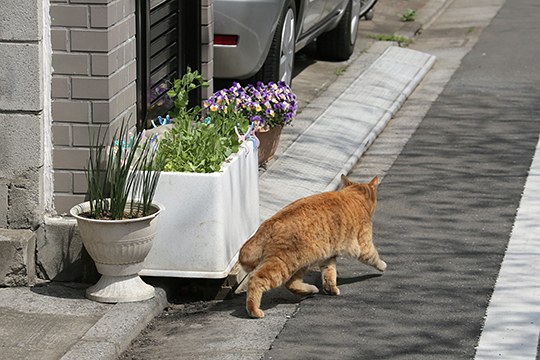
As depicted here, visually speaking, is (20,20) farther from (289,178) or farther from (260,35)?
(260,35)

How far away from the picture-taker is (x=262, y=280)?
285 inches

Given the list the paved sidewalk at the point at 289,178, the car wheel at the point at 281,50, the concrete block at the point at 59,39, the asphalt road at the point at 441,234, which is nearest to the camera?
the paved sidewalk at the point at 289,178

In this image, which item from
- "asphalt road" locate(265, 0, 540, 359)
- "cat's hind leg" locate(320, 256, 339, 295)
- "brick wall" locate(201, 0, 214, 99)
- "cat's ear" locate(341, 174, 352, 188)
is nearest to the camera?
"asphalt road" locate(265, 0, 540, 359)

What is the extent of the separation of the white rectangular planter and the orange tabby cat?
0.17 meters

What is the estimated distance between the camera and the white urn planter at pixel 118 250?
714 cm

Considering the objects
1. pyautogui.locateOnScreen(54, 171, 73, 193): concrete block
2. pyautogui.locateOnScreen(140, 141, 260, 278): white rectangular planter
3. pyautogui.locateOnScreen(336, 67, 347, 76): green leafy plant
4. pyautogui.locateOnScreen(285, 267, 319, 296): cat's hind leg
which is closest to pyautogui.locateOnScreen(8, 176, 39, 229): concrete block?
pyautogui.locateOnScreen(54, 171, 73, 193): concrete block

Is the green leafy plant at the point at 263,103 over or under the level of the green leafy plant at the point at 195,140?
under

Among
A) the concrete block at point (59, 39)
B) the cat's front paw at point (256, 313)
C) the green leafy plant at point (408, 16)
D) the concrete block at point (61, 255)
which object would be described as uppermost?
the concrete block at point (59, 39)

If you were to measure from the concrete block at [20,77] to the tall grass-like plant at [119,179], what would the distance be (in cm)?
43

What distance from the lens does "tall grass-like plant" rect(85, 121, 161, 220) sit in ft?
23.8

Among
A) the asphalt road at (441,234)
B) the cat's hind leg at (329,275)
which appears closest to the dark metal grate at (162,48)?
the cat's hind leg at (329,275)

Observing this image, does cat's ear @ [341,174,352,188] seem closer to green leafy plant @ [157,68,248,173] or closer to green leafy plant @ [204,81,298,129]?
green leafy plant @ [157,68,248,173]

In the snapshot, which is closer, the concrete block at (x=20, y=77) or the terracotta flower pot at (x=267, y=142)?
the concrete block at (x=20, y=77)

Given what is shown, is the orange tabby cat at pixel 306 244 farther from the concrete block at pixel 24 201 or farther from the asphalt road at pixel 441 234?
the concrete block at pixel 24 201
